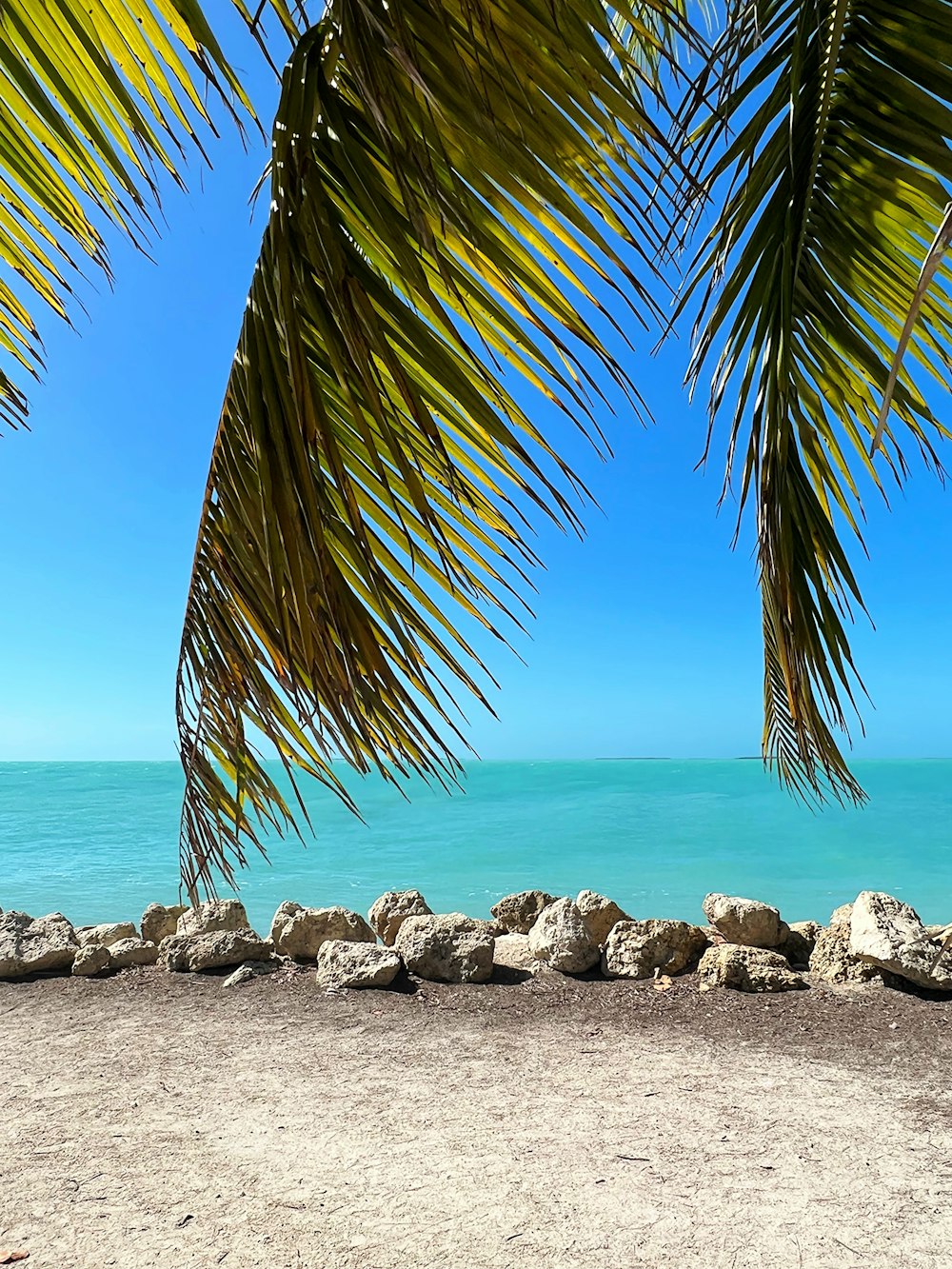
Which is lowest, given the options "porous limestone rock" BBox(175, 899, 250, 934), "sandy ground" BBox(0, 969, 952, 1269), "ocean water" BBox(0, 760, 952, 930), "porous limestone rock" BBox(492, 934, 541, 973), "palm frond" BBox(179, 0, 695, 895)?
"ocean water" BBox(0, 760, 952, 930)

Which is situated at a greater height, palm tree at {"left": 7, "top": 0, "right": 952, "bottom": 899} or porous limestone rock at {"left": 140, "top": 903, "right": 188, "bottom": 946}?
palm tree at {"left": 7, "top": 0, "right": 952, "bottom": 899}

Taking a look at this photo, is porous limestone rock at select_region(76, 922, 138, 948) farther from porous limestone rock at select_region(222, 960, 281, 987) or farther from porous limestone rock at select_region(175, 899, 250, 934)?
porous limestone rock at select_region(222, 960, 281, 987)

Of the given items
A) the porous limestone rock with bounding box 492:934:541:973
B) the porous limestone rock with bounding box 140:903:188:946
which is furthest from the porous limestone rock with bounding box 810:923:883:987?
the porous limestone rock with bounding box 140:903:188:946

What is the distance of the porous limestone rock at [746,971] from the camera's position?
409 centimetres

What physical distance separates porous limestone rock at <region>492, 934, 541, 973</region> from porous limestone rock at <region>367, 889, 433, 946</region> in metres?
0.58

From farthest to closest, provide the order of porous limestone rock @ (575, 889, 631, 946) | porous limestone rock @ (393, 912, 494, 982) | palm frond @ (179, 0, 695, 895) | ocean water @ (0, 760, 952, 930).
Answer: ocean water @ (0, 760, 952, 930)
porous limestone rock @ (575, 889, 631, 946)
porous limestone rock @ (393, 912, 494, 982)
palm frond @ (179, 0, 695, 895)

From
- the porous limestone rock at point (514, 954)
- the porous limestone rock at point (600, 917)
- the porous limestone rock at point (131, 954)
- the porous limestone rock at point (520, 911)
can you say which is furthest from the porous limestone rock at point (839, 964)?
the porous limestone rock at point (131, 954)

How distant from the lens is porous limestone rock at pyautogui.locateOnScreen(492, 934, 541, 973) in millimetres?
4477

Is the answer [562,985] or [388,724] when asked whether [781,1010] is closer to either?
[562,985]

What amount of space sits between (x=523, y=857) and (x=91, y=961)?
9419 mm

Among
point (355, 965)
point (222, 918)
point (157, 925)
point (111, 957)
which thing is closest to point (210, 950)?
point (222, 918)

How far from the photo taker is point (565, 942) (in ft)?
14.5

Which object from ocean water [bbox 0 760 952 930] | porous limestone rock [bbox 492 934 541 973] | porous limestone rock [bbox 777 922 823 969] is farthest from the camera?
ocean water [bbox 0 760 952 930]

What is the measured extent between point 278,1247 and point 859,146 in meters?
2.82
